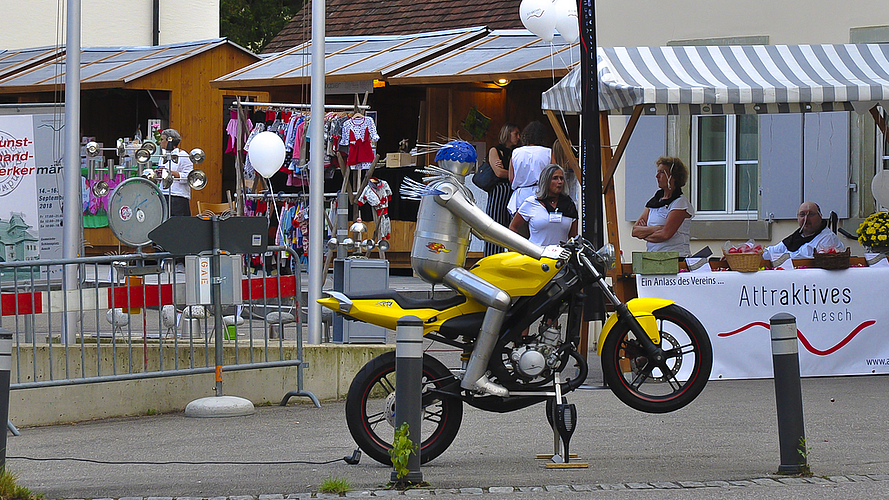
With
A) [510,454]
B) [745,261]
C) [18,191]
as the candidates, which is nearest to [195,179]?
[18,191]

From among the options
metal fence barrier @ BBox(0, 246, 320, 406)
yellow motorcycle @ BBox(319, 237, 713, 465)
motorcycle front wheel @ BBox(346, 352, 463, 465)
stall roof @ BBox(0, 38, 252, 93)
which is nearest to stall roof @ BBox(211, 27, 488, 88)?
stall roof @ BBox(0, 38, 252, 93)

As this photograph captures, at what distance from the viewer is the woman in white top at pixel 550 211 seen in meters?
11.0

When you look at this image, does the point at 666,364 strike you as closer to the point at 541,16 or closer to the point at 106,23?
the point at 541,16

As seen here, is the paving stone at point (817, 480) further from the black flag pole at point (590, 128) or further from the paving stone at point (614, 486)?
the black flag pole at point (590, 128)

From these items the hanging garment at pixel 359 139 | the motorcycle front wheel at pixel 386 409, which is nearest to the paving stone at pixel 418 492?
the motorcycle front wheel at pixel 386 409

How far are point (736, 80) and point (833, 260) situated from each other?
173 cm

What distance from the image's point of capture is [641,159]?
13.3m

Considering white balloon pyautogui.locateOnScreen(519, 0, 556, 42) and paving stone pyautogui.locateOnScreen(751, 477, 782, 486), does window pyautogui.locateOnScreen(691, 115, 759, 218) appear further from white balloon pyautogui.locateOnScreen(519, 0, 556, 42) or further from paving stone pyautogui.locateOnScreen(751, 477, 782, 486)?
paving stone pyautogui.locateOnScreen(751, 477, 782, 486)

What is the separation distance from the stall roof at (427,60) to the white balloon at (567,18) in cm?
390

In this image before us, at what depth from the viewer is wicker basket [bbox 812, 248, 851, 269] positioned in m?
10.3

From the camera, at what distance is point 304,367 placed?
1016 cm

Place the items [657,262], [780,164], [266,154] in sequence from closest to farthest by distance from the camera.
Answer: [657,262]
[780,164]
[266,154]

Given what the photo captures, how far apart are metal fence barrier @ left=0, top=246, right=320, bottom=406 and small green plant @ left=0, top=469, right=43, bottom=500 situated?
2.57 metres

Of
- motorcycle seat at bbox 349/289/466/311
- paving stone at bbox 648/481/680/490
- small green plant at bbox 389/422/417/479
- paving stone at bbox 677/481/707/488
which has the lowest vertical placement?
paving stone at bbox 648/481/680/490
